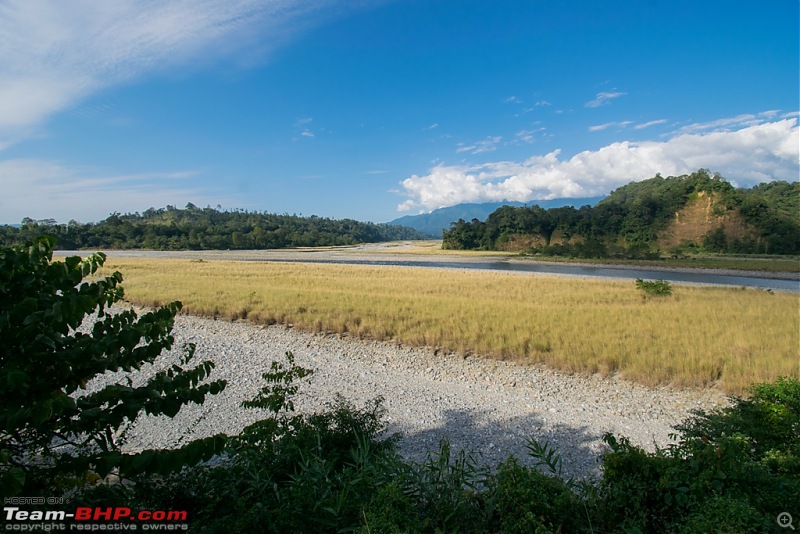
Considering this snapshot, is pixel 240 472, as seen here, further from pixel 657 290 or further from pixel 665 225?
pixel 665 225

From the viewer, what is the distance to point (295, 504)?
3.41 m

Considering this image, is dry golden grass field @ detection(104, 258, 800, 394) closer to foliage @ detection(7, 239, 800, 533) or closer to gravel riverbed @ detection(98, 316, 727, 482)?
gravel riverbed @ detection(98, 316, 727, 482)

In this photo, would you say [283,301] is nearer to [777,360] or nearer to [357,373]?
[357,373]

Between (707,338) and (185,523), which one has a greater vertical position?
(185,523)

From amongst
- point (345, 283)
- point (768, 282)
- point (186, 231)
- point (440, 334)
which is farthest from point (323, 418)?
point (186, 231)

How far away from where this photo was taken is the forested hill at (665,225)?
2977 inches

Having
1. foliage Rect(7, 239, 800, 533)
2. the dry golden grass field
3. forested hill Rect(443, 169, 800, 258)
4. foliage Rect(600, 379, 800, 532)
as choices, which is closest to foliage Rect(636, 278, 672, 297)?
the dry golden grass field

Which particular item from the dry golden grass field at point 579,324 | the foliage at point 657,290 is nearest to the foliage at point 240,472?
the dry golden grass field at point 579,324

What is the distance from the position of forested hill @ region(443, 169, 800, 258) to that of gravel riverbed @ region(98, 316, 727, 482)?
2780 inches

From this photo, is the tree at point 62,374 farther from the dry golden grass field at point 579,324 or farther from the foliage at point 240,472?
the dry golden grass field at point 579,324

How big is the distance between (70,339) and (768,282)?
57.5m

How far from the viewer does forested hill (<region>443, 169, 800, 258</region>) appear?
7562 centimetres

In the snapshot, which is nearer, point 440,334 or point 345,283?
point 440,334

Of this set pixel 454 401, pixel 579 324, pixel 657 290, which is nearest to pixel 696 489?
pixel 454 401
